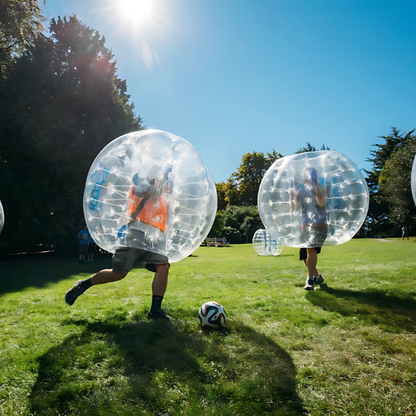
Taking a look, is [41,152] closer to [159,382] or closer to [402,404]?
[159,382]

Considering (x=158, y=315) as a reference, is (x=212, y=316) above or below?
above

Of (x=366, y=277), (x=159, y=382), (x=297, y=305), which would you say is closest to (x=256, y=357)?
(x=159, y=382)

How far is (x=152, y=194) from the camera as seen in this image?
3.61 meters

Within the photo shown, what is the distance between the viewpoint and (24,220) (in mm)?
13641

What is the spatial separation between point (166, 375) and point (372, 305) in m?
3.35

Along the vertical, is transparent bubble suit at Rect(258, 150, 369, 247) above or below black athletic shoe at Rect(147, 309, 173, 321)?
above

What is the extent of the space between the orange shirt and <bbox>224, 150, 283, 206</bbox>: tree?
138 ft

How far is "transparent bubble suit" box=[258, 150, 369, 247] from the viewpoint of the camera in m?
5.03

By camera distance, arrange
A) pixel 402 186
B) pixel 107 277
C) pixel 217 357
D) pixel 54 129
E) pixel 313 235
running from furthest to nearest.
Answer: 1. pixel 402 186
2. pixel 54 129
3. pixel 313 235
4. pixel 107 277
5. pixel 217 357

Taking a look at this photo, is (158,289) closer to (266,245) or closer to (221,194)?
(266,245)

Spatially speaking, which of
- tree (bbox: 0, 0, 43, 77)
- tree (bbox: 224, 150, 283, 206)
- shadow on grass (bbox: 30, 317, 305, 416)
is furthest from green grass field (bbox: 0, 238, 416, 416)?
tree (bbox: 224, 150, 283, 206)

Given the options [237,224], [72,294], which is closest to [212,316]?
[72,294]

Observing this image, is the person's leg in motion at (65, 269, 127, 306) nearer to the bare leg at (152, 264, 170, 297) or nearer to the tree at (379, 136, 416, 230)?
the bare leg at (152, 264, 170, 297)

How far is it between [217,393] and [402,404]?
1281 millimetres
